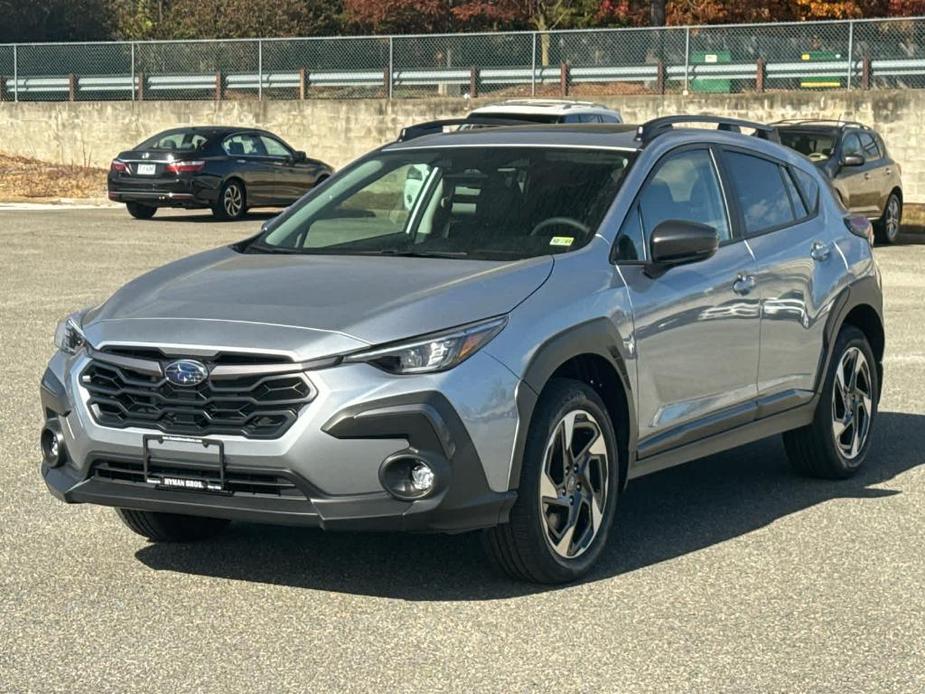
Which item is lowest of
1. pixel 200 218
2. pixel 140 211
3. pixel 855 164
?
pixel 200 218

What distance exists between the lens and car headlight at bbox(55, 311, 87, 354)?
6395mm

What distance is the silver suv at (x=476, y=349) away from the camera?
19.2 feet

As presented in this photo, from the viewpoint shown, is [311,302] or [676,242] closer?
[311,302]

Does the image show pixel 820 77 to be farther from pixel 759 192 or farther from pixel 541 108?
pixel 759 192

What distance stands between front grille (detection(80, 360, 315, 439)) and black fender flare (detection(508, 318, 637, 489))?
0.76 metres

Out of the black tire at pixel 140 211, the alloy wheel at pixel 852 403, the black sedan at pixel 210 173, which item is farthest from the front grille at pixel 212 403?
the black tire at pixel 140 211

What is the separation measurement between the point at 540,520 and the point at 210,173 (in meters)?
23.1

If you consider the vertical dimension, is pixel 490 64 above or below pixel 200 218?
above

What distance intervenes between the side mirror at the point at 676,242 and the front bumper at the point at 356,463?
119 centimetres

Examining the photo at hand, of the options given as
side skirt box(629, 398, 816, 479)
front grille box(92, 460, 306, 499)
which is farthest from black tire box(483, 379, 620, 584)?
front grille box(92, 460, 306, 499)

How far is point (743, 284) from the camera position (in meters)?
7.60

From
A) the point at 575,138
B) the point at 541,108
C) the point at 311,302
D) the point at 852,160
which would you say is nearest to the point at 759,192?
the point at 575,138

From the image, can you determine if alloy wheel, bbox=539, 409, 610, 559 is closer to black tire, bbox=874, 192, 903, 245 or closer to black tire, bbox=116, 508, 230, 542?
black tire, bbox=116, 508, 230, 542

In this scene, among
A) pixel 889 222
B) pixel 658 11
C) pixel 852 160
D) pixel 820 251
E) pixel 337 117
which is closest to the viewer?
pixel 820 251
